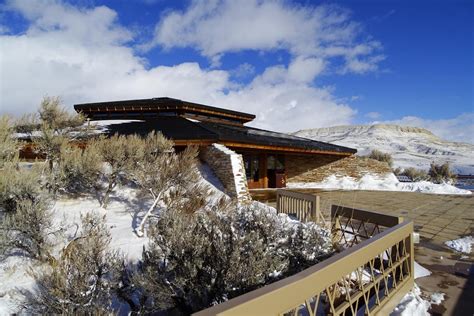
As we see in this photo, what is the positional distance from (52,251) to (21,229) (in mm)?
663

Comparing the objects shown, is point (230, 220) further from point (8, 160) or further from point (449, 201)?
point (449, 201)

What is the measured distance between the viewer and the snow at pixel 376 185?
1471 cm

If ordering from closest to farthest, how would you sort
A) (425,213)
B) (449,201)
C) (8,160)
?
(8,160) < (425,213) < (449,201)

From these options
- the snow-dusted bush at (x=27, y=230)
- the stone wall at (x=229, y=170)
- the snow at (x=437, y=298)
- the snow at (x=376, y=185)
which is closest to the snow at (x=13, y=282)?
the snow-dusted bush at (x=27, y=230)

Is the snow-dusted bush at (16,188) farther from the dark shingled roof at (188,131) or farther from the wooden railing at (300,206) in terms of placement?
the dark shingled roof at (188,131)

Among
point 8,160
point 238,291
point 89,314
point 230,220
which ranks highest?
point 8,160

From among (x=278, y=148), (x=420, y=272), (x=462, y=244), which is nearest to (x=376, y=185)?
(x=278, y=148)

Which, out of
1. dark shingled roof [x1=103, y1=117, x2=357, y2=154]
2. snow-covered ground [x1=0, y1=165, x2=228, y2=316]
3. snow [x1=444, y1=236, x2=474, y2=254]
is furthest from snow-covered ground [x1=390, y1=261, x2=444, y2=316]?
dark shingled roof [x1=103, y1=117, x2=357, y2=154]

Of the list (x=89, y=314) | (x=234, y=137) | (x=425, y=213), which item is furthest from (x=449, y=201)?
(x=89, y=314)

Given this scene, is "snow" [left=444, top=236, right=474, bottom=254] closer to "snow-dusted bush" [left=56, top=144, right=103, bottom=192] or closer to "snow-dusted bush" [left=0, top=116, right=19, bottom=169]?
"snow-dusted bush" [left=56, top=144, right=103, bottom=192]

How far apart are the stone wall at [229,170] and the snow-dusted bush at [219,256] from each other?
4852mm

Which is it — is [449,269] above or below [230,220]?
below

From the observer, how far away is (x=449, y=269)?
187 inches

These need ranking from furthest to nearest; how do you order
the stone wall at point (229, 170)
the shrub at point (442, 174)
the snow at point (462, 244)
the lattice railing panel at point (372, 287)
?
1. the shrub at point (442, 174)
2. the stone wall at point (229, 170)
3. the snow at point (462, 244)
4. the lattice railing panel at point (372, 287)
